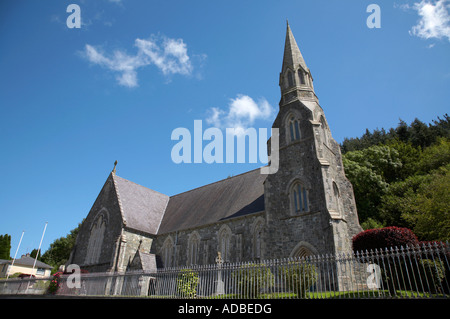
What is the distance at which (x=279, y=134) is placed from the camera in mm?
21672

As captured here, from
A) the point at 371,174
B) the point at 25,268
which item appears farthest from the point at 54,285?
the point at 25,268

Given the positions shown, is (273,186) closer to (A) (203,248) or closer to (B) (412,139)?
(A) (203,248)

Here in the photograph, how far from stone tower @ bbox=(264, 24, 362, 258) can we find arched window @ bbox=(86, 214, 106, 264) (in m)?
18.6

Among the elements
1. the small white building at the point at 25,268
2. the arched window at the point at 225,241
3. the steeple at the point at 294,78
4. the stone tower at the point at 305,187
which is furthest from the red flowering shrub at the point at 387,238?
the small white building at the point at 25,268

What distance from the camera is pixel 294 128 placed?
21.1m

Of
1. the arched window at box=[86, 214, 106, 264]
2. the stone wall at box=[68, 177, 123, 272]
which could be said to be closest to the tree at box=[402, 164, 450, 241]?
the stone wall at box=[68, 177, 123, 272]

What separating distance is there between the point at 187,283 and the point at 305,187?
9233mm

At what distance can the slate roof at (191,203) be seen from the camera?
24.6 m

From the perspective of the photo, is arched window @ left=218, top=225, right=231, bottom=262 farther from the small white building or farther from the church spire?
the small white building

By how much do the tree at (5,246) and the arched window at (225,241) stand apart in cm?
6021

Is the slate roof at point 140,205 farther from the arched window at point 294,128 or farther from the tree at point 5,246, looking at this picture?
the tree at point 5,246

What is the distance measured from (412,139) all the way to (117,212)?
42.4 metres

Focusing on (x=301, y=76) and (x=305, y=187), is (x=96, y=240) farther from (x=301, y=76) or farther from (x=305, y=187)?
(x=301, y=76)

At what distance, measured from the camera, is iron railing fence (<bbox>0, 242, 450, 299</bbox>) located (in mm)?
10234
